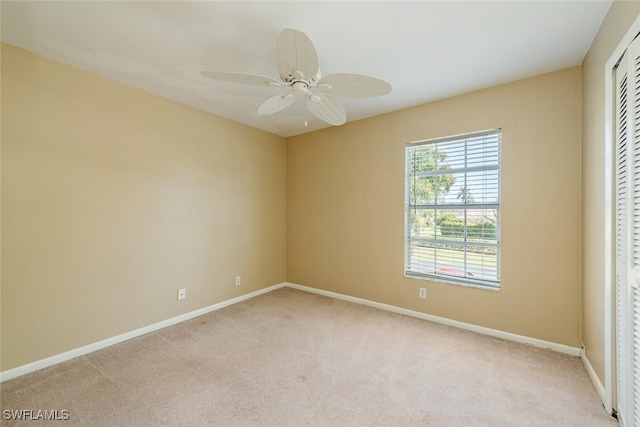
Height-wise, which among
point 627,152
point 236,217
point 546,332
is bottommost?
point 546,332

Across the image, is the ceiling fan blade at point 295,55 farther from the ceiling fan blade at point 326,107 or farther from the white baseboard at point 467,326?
the white baseboard at point 467,326

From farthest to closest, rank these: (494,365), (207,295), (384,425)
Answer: (207,295) → (494,365) → (384,425)

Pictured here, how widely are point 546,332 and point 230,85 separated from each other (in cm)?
380

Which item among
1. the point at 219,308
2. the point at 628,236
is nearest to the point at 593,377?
the point at 628,236

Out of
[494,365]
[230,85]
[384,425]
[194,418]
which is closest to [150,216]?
[230,85]

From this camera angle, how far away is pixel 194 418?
164cm

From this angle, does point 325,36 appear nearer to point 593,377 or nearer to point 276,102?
point 276,102

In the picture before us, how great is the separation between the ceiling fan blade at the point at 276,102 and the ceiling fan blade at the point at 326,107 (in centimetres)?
14

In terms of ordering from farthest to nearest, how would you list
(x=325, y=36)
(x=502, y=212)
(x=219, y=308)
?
(x=219, y=308)
(x=502, y=212)
(x=325, y=36)

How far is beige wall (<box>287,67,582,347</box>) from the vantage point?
2.34m

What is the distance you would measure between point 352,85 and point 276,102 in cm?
64

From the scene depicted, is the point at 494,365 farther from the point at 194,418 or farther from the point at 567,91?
the point at 567,91

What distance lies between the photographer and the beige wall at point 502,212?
2.34 meters

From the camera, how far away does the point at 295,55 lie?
1.49m
